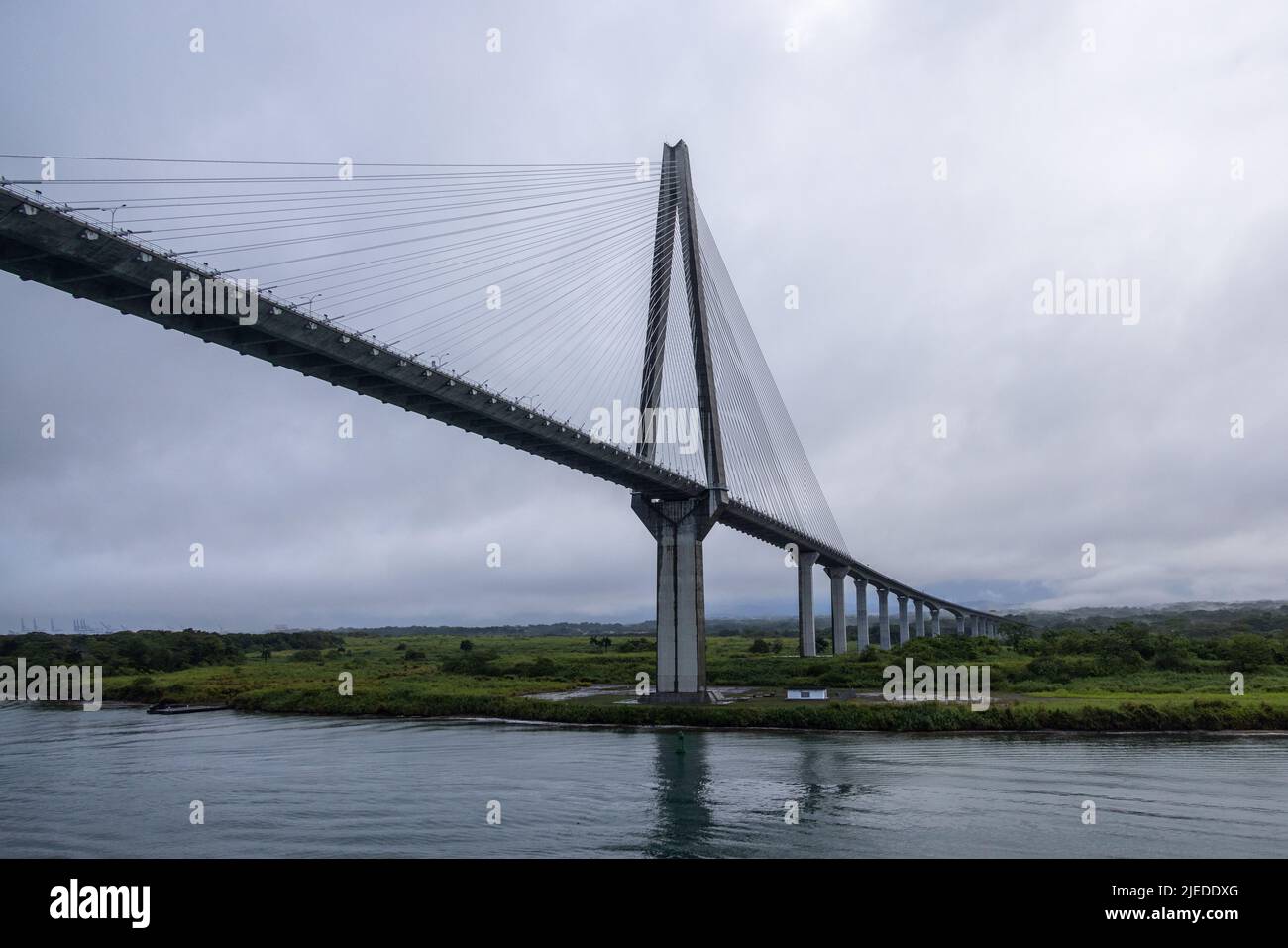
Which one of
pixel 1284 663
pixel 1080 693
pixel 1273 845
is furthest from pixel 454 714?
pixel 1284 663

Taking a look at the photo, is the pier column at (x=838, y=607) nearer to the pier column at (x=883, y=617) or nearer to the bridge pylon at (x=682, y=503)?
the pier column at (x=883, y=617)

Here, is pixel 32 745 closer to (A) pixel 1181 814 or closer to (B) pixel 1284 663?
(A) pixel 1181 814

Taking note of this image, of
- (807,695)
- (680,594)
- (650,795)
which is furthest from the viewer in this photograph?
(680,594)

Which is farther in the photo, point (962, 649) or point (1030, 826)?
point (962, 649)

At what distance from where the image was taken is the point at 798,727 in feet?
149

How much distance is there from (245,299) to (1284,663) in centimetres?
6676

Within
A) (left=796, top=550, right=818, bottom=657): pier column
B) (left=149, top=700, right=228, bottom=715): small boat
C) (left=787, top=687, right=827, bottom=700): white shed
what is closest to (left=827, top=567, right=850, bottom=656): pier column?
(left=796, top=550, right=818, bottom=657): pier column

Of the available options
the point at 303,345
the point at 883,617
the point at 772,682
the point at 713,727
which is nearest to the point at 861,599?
the point at 883,617

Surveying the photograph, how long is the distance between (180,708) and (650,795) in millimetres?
44114

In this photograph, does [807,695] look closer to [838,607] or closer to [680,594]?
[680,594]

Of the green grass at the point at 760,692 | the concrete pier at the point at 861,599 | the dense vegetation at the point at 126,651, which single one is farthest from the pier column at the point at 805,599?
the dense vegetation at the point at 126,651

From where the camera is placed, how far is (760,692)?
2330 inches

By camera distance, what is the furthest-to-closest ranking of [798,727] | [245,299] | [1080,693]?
[1080,693], [798,727], [245,299]

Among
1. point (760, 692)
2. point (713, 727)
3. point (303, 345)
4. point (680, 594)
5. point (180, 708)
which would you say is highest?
point (303, 345)
